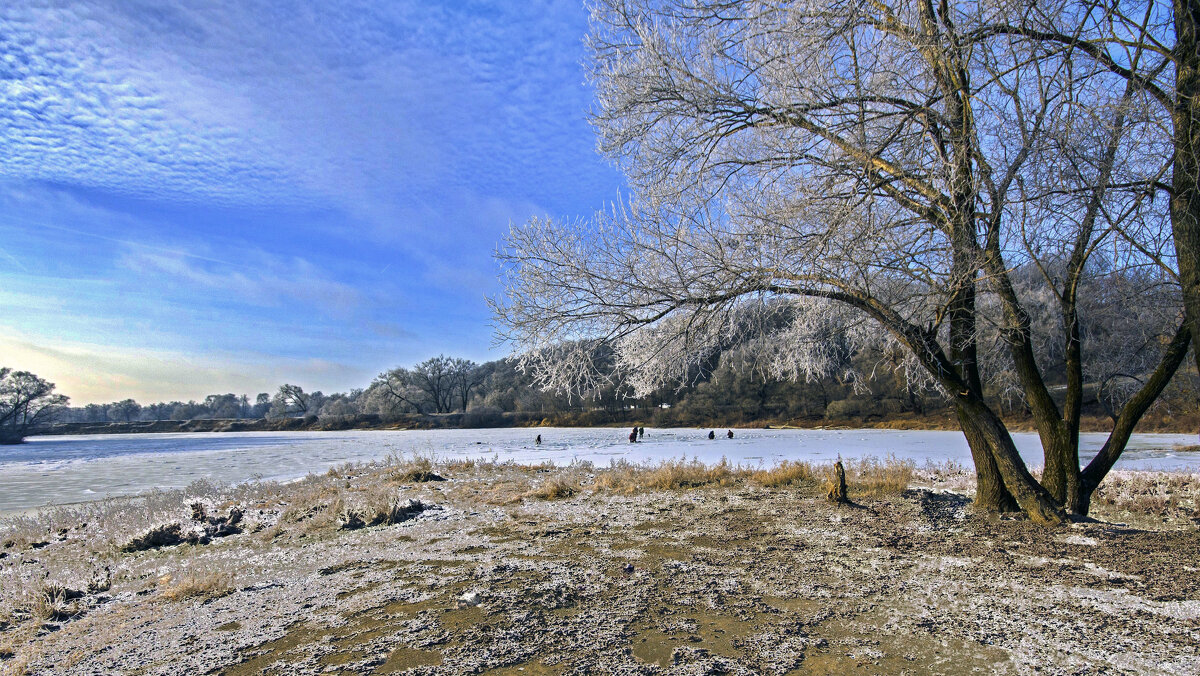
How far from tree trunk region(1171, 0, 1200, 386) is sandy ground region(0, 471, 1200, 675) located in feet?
7.59

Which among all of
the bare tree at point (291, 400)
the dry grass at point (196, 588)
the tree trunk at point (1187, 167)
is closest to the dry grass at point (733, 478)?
the tree trunk at point (1187, 167)

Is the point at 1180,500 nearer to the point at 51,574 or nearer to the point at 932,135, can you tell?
the point at 932,135

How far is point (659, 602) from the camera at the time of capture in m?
4.04

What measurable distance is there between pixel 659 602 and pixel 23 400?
7940 cm

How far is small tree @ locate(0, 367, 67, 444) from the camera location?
189 feet

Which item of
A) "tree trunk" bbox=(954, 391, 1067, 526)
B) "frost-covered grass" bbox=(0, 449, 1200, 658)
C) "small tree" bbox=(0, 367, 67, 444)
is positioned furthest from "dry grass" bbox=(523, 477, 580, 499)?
"small tree" bbox=(0, 367, 67, 444)

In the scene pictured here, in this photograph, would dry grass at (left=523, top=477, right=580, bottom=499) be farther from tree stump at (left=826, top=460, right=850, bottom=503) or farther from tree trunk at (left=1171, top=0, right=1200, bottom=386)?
tree trunk at (left=1171, top=0, right=1200, bottom=386)

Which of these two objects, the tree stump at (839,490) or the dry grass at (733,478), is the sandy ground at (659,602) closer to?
the tree stump at (839,490)

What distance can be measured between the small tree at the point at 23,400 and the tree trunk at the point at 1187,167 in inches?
2942

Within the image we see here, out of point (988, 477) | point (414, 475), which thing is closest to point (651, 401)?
point (414, 475)

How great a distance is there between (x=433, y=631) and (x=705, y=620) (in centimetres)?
163

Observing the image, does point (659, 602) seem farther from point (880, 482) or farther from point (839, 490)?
point (880, 482)

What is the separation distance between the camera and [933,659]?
3.12 m

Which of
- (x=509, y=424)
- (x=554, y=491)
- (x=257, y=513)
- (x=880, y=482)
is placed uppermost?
(x=880, y=482)
